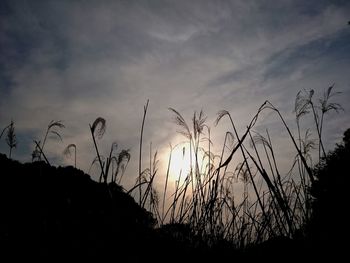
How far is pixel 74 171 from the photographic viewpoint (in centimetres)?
772

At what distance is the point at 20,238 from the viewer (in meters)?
2.00

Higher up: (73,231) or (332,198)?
(332,198)

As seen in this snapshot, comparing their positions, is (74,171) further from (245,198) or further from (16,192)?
(245,198)

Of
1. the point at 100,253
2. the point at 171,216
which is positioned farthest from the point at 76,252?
the point at 171,216

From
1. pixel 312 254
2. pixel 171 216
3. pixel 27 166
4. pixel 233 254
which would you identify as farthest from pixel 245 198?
pixel 27 166

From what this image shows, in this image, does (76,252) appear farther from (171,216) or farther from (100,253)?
(171,216)

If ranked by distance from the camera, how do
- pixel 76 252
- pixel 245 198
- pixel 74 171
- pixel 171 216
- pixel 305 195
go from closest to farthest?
1. pixel 76 252
2. pixel 305 195
3. pixel 171 216
4. pixel 245 198
5. pixel 74 171

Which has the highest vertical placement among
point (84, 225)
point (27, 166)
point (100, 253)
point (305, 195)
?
point (27, 166)

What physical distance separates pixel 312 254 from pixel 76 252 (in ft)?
4.75

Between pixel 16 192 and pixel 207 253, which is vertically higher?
pixel 16 192

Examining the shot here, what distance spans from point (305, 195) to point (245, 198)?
1164 millimetres

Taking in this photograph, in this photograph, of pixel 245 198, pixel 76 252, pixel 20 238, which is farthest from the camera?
pixel 245 198

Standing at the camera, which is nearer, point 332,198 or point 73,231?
point 73,231

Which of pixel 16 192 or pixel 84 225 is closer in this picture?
pixel 84 225
